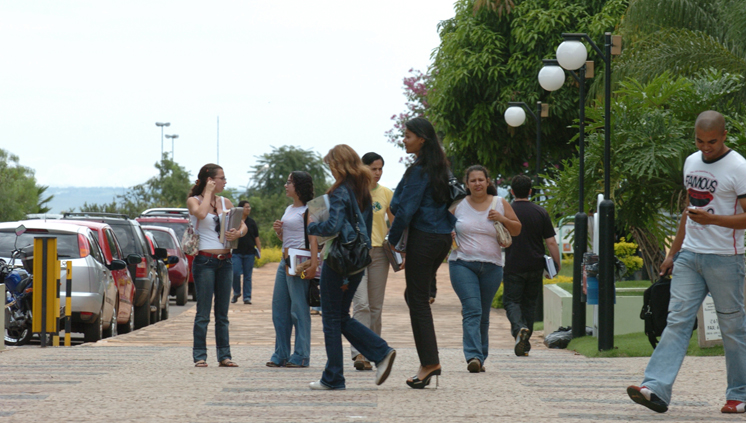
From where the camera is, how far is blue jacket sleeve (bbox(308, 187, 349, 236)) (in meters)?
7.03

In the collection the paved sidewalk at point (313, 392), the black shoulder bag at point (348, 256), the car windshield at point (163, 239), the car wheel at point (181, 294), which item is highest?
the black shoulder bag at point (348, 256)

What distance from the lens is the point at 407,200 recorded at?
713 cm

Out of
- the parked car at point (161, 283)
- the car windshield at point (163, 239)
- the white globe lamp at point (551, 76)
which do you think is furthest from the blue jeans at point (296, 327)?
→ the car windshield at point (163, 239)

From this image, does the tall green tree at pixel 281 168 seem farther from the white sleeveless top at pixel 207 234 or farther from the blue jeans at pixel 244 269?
the white sleeveless top at pixel 207 234

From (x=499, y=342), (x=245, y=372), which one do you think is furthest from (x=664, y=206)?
(x=245, y=372)

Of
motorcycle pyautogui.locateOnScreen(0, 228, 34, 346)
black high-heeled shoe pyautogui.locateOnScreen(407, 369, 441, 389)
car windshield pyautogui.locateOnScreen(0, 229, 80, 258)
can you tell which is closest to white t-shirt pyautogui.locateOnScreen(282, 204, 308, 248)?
black high-heeled shoe pyautogui.locateOnScreen(407, 369, 441, 389)

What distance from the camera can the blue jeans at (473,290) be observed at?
8.24 metres

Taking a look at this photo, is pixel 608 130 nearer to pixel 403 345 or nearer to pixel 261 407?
pixel 403 345

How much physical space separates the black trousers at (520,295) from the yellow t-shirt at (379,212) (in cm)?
167

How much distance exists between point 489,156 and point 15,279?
1611 cm

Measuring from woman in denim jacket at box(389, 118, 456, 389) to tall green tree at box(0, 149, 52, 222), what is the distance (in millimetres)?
63198

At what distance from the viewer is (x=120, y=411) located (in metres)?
6.08

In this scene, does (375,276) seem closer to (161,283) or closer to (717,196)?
(717,196)

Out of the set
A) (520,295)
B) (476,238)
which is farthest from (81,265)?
(476,238)
